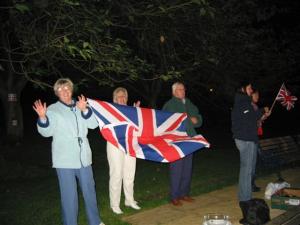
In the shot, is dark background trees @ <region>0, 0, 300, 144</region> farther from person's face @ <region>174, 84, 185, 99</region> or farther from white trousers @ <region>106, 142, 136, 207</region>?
white trousers @ <region>106, 142, 136, 207</region>

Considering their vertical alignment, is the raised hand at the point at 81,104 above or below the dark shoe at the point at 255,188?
above

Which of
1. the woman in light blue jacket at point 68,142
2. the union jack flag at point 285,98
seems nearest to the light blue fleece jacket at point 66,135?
the woman in light blue jacket at point 68,142

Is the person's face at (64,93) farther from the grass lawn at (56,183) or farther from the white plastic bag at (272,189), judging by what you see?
the white plastic bag at (272,189)

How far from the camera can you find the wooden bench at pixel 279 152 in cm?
1030

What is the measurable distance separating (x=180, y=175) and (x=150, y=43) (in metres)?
3.65

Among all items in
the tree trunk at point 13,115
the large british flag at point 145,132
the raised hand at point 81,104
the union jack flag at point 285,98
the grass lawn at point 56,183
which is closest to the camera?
the raised hand at point 81,104

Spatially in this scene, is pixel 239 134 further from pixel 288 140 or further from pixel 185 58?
pixel 185 58

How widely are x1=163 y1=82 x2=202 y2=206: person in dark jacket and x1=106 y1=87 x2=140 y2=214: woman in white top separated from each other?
761 millimetres

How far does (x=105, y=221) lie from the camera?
6324 mm

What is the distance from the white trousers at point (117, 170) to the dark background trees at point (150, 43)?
3.68 ft

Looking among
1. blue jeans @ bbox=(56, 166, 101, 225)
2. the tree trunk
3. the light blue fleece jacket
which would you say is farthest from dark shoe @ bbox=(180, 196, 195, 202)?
the tree trunk

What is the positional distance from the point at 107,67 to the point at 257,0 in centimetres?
871

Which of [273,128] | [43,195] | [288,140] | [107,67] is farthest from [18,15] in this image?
[273,128]

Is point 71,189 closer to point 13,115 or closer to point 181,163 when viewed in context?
point 181,163
